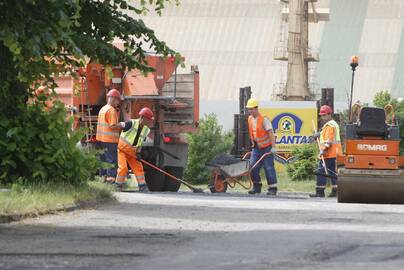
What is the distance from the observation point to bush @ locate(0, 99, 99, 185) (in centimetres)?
1683

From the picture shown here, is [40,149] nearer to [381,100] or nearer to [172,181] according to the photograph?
[172,181]

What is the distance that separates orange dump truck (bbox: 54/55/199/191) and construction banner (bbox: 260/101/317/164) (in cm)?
1127

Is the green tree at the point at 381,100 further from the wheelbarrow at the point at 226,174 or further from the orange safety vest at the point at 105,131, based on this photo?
the orange safety vest at the point at 105,131

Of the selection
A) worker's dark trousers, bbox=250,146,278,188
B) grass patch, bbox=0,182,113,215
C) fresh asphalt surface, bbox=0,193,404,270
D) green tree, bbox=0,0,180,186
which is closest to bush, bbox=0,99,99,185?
green tree, bbox=0,0,180,186

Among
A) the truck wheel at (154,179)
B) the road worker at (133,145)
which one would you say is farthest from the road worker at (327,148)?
the road worker at (133,145)

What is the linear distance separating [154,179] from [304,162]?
7.59 m

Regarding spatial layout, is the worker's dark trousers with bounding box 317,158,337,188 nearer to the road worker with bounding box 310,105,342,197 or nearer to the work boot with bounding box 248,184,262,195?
the road worker with bounding box 310,105,342,197

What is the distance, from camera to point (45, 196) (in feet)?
50.8

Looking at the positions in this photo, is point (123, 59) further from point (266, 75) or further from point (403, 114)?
point (266, 75)

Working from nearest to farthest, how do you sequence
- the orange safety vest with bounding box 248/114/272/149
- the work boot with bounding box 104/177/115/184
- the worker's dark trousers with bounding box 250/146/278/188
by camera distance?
1. the work boot with bounding box 104/177/115/184
2. the worker's dark trousers with bounding box 250/146/278/188
3. the orange safety vest with bounding box 248/114/272/149

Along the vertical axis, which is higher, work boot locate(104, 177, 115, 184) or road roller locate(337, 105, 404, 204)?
road roller locate(337, 105, 404, 204)

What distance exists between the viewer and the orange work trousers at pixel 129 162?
2205 centimetres

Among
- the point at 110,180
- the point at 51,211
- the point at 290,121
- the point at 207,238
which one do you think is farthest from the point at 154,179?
the point at 290,121

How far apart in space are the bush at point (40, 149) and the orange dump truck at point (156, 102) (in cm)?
665
